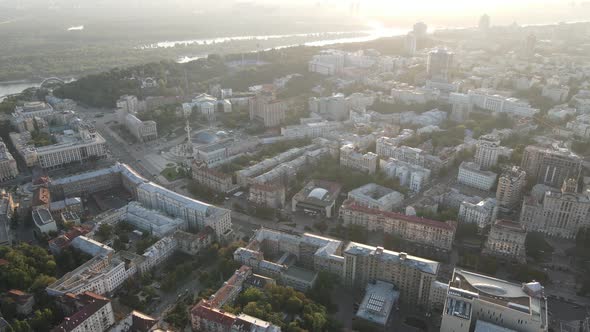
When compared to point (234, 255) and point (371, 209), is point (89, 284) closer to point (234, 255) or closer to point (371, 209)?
point (234, 255)

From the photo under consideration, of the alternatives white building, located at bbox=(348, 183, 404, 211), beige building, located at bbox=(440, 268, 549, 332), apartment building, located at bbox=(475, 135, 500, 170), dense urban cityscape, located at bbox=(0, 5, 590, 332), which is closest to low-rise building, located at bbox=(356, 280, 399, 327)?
dense urban cityscape, located at bbox=(0, 5, 590, 332)

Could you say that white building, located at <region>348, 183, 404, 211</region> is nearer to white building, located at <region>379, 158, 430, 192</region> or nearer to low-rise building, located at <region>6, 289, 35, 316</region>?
white building, located at <region>379, 158, 430, 192</region>

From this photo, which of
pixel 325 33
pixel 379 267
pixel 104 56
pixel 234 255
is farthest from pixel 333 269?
pixel 325 33

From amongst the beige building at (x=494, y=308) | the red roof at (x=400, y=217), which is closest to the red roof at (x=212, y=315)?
the beige building at (x=494, y=308)

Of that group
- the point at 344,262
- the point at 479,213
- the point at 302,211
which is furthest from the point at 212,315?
the point at 479,213

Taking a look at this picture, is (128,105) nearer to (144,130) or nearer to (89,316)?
(144,130)

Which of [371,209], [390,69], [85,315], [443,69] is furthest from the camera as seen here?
[390,69]

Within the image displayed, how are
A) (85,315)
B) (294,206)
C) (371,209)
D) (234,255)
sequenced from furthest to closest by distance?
(294,206) → (371,209) → (234,255) → (85,315)
